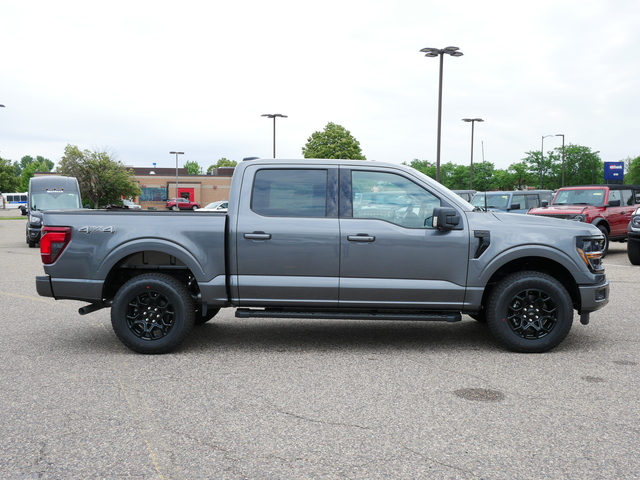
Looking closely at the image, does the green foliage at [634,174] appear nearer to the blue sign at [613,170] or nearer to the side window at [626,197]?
the blue sign at [613,170]

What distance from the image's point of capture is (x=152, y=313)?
609cm

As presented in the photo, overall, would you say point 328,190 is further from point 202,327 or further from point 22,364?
point 22,364

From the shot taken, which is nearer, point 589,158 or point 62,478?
point 62,478

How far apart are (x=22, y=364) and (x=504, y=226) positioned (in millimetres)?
4681

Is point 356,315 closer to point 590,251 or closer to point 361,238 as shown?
point 361,238

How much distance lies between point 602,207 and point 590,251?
12.0 metres

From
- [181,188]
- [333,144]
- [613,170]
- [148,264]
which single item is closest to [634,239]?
[148,264]

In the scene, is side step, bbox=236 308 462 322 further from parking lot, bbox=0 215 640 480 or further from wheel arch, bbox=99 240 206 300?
wheel arch, bbox=99 240 206 300

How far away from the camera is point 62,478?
337 centimetres

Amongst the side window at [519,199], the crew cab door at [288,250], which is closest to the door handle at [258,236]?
the crew cab door at [288,250]

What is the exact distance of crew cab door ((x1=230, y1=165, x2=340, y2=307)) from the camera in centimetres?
598

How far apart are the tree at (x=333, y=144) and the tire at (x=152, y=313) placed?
74.2 meters

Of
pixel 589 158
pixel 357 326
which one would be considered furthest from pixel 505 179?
pixel 357 326

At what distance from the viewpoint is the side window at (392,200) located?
606 centimetres
